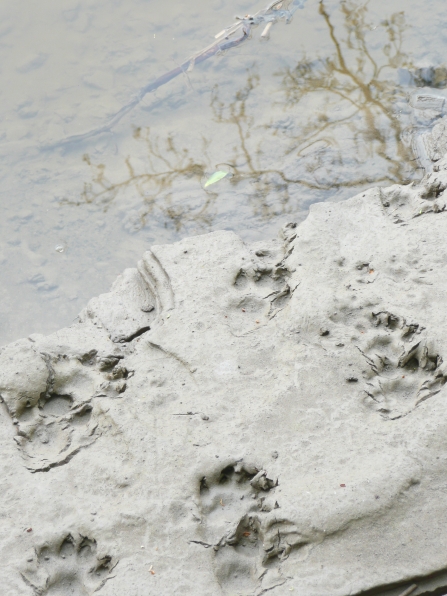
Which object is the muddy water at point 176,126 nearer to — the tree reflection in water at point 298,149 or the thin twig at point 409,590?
the tree reflection in water at point 298,149

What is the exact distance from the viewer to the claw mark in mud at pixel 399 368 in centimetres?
245

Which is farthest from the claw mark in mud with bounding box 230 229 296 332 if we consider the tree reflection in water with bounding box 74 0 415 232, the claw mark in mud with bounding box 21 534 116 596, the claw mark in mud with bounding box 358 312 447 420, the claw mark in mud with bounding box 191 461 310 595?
the claw mark in mud with bounding box 21 534 116 596

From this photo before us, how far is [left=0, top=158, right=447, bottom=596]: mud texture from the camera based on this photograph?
213 centimetres

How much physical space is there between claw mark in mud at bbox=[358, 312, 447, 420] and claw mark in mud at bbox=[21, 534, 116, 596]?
1.16 meters

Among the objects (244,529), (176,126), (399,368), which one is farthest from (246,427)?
(176,126)

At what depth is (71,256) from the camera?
14.0 ft

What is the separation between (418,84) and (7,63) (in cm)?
370

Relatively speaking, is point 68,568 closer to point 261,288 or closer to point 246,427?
point 246,427

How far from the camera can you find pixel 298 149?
179 inches

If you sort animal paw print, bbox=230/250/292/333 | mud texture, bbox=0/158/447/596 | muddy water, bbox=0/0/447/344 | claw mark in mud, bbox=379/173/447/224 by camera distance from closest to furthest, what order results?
mud texture, bbox=0/158/447/596 → animal paw print, bbox=230/250/292/333 → claw mark in mud, bbox=379/173/447/224 → muddy water, bbox=0/0/447/344

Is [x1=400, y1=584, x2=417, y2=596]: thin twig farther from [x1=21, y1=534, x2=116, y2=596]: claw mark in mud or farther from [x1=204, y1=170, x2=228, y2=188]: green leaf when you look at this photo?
[x1=204, y1=170, x2=228, y2=188]: green leaf

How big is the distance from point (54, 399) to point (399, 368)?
4.88ft

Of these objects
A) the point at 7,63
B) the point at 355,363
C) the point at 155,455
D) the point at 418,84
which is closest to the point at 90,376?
the point at 155,455

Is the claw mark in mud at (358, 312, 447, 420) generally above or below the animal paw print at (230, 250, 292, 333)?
below
